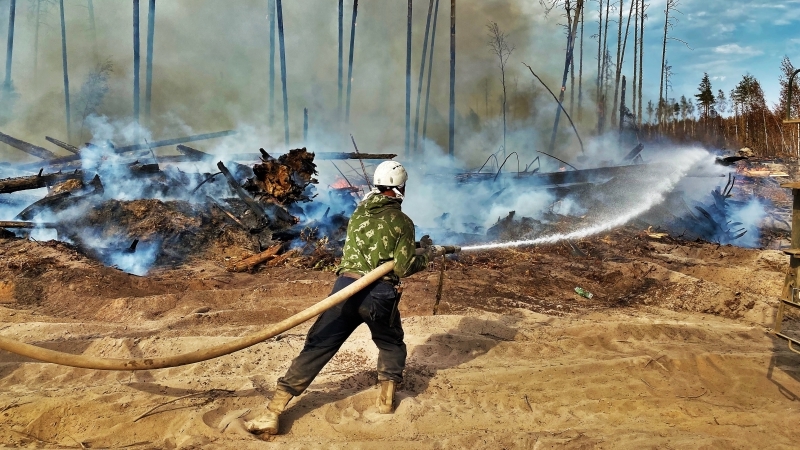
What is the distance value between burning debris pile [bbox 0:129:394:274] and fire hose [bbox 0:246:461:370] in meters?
6.10

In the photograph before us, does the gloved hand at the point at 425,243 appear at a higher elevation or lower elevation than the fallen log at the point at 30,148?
lower

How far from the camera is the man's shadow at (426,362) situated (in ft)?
13.8

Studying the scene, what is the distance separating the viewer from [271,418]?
3705 mm

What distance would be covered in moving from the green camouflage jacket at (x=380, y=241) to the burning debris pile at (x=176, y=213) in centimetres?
577

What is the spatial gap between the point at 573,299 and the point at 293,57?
32929 mm

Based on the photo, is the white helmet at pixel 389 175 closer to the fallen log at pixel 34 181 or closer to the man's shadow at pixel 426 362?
the man's shadow at pixel 426 362

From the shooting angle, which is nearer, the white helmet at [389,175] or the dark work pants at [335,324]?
the dark work pants at [335,324]

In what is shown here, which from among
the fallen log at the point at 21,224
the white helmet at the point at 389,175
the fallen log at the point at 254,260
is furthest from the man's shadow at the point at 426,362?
the fallen log at the point at 21,224

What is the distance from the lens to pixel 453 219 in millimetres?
Answer: 14672

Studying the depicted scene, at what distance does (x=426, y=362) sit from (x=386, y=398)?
1237mm

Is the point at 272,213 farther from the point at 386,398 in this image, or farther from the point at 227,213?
the point at 386,398

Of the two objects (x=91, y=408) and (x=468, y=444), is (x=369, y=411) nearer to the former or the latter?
(x=468, y=444)

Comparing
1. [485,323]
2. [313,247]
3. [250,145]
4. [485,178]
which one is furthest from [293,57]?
[485,323]

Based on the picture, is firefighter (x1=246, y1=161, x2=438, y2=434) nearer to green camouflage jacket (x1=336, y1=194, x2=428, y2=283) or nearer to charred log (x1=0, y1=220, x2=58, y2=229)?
green camouflage jacket (x1=336, y1=194, x2=428, y2=283)
